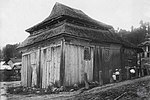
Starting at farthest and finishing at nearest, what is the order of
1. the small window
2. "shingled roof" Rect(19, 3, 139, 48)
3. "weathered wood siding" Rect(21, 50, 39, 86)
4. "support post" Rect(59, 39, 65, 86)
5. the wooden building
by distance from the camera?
"weathered wood siding" Rect(21, 50, 39, 86) → the small window → "shingled roof" Rect(19, 3, 139, 48) → the wooden building → "support post" Rect(59, 39, 65, 86)

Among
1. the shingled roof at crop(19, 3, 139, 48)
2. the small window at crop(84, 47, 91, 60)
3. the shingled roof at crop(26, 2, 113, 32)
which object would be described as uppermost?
the shingled roof at crop(26, 2, 113, 32)

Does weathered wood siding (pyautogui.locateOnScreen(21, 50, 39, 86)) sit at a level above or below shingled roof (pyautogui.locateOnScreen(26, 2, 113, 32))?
below

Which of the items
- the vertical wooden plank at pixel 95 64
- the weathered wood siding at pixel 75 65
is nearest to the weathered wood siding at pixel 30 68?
the weathered wood siding at pixel 75 65

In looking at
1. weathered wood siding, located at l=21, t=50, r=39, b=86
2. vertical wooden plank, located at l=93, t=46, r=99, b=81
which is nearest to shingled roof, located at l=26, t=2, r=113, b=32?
weathered wood siding, located at l=21, t=50, r=39, b=86

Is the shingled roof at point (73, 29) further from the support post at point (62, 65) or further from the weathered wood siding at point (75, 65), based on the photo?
the weathered wood siding at point (75, 65)

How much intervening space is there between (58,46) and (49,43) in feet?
3.98

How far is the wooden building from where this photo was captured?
13477mm

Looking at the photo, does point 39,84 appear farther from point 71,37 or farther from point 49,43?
point 71,37

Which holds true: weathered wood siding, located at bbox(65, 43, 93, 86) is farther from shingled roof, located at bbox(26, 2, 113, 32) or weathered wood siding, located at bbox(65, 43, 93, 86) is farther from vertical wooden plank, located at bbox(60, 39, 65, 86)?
shingled roof, located at bbox(26, 2, 113, 32)

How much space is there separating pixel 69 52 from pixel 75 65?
1132 mm

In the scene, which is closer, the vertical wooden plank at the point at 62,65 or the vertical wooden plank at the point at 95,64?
the vertical wooden plank at the point at 62,65

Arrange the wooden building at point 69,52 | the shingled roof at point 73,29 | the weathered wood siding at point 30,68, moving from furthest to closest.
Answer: the weathered wood siding at point 30,68
the shingled roof at point 73,29
the wooden building at point 69,52

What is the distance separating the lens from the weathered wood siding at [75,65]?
43.8 ft

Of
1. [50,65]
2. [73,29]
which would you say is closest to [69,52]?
[73,29]
